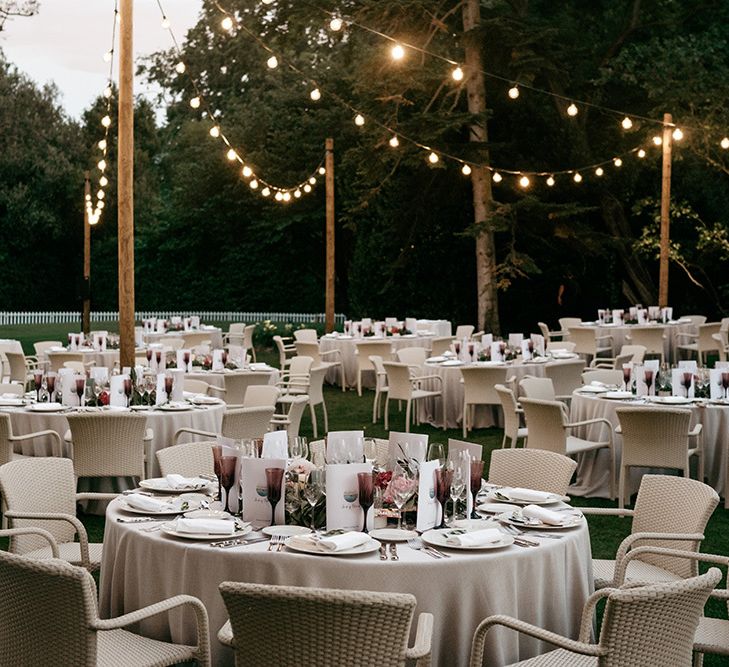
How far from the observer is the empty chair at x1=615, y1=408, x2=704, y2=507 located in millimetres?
7348

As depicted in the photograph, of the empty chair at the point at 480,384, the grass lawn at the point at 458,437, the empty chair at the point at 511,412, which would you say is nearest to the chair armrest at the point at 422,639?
the grass lawn at the point at 458,437

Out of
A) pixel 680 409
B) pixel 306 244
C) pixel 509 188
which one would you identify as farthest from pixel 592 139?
pixel 680 409

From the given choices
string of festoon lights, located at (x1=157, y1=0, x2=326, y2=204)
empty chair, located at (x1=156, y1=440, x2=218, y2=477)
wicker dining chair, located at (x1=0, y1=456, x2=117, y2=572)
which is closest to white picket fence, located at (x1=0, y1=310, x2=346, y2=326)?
string of festoon lights, located at (x1=157, y1=0, x2=326, y2=204)

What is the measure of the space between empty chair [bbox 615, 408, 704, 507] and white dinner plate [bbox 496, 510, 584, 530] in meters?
3.34

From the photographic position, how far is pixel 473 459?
420cm

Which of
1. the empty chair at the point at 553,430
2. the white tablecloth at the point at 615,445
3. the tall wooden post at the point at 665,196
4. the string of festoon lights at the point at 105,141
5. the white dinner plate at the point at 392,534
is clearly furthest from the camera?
the tall wooden post at the point at 665,196

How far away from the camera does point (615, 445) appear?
816 cm

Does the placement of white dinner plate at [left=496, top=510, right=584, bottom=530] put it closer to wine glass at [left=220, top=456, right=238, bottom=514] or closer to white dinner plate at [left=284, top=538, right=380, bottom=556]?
white dinner plate at [left=284, top=538, right=380, bottom=556]

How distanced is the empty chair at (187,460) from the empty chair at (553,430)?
10.6 feet

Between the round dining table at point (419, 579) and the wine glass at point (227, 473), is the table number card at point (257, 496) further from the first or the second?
the round dining table at point (419, 579)

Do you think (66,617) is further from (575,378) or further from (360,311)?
(360,311)

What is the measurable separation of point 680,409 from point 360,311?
1646 centimetres

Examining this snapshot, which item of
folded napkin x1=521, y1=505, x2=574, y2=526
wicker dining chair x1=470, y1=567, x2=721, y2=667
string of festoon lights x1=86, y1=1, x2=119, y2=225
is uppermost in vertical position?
string of festoon lights x1=86, y1=1, x2=119, y2=225

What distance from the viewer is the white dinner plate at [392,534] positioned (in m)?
3.81
